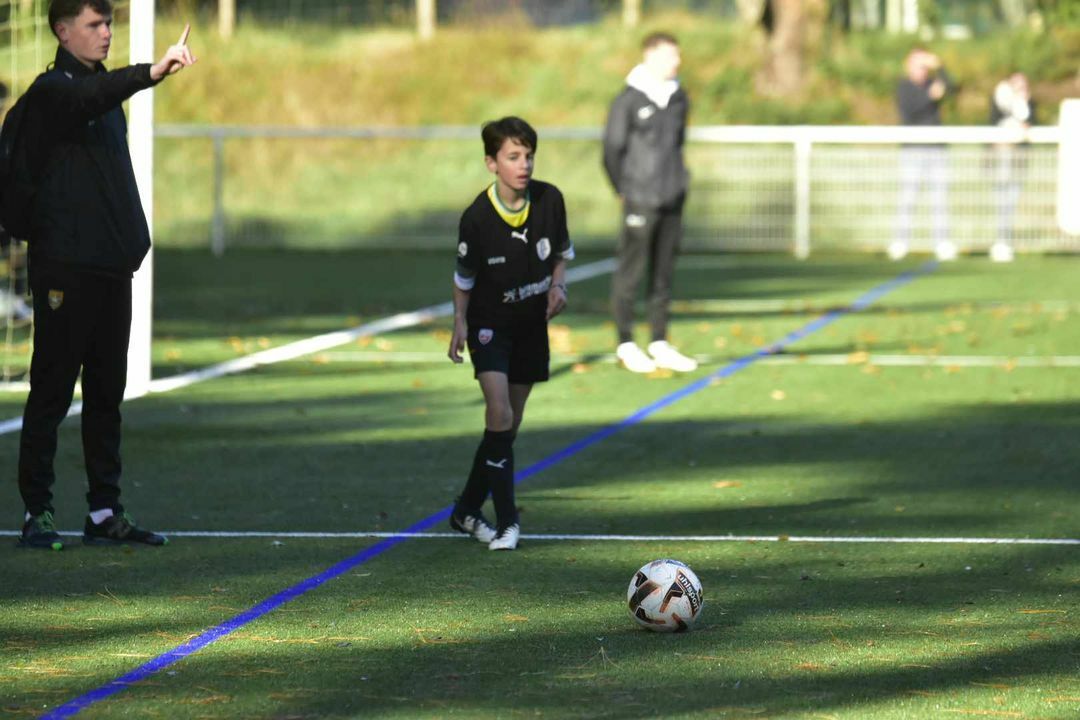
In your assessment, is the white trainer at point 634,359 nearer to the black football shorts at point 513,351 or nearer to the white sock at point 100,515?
the black football shorts at point 513,351

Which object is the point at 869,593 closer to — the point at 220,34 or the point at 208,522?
the point at 208,522

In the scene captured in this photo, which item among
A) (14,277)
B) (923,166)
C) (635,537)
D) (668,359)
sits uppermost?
(923,166)

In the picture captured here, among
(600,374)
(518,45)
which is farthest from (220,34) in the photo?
(600,374)

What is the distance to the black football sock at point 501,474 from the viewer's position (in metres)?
7.86

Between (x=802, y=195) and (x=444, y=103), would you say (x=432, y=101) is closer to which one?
(x=444, y=103)

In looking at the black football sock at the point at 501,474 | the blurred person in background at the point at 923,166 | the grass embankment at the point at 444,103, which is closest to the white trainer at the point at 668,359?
the black football sock at the point at 501,474

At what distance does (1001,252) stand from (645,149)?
1306 centimetres

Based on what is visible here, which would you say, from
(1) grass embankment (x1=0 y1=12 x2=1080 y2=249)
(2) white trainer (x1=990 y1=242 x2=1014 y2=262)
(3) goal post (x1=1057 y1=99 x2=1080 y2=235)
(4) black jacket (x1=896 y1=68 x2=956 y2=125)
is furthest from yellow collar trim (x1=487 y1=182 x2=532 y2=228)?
(1) grass embankment (x1=0 y1=12 x2=1080 y2=249)

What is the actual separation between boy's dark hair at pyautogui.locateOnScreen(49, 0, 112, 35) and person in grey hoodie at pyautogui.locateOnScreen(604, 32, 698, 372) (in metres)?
6.68

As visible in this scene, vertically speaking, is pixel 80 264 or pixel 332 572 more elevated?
pixel 80 264

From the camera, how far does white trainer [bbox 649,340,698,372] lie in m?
14.1

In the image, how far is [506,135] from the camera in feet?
25.5

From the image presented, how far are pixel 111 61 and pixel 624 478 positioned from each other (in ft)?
15.7

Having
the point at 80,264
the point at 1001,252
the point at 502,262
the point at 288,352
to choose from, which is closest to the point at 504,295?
the point at 502,262
